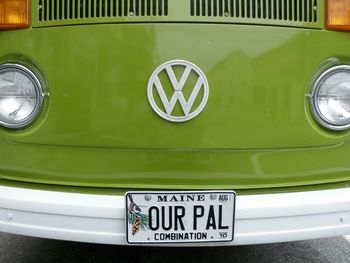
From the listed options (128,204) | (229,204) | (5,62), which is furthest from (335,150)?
(5,62)

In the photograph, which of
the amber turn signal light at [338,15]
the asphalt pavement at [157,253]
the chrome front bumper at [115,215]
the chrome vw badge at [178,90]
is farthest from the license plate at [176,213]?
the asphalt pavement at [157,253]

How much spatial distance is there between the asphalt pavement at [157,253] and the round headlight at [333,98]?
3.96 feet

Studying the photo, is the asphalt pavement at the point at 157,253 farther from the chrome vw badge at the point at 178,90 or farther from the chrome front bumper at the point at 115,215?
the chrome vw badge at the point at 178,90

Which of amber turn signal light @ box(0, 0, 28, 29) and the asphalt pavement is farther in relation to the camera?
the asphalt pavement

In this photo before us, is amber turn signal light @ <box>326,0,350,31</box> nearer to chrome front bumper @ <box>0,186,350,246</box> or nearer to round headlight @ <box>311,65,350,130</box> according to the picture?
round headlight @ <box>311,65,350,130</box>

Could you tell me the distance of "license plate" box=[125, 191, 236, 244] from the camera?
1843 millimetres

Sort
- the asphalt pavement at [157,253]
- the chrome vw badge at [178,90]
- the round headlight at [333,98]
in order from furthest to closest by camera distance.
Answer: the asphalt pavement at [157,253] < the round headlight at [333,98] < the chrome vw badge at [178,90]

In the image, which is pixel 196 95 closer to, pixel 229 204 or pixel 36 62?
pixel 229 204

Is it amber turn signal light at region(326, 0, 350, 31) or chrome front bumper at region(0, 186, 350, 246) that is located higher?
amber turn signal light at region(326, 0, 350, 31)

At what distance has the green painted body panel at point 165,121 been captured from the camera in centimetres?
179

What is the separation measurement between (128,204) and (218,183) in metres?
0.37

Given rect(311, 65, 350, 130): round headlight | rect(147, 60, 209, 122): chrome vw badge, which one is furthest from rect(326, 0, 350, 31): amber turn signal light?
rect(147, 60, 209, 122): chrome vw badge

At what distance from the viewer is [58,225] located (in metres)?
1.86

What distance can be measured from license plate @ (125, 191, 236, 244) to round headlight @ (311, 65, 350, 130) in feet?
1.61
